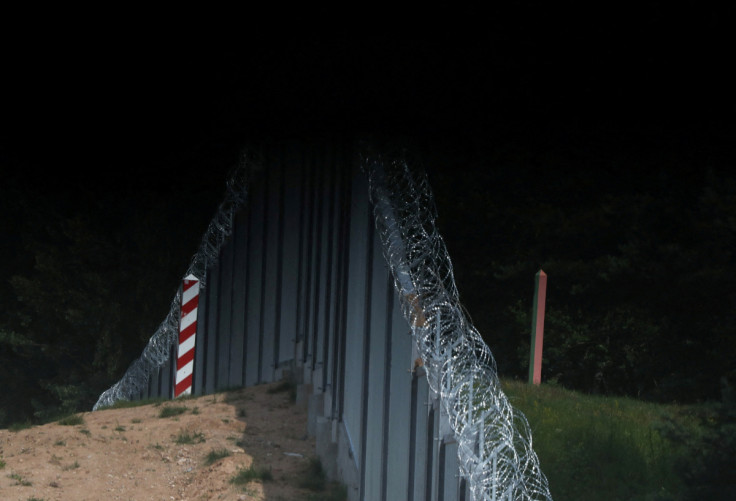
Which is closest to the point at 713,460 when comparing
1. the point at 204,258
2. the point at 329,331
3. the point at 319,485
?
the point at 319,485

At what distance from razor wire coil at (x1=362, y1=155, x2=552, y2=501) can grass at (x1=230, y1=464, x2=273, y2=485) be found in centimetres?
190

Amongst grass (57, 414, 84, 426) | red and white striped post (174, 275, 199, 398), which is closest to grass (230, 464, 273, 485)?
grass (57, 414, 84, 426)

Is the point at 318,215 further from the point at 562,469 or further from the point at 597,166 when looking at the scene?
the point at 597,166

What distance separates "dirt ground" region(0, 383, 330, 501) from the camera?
7066 mm

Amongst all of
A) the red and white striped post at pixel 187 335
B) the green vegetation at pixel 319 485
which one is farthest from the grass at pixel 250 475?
the red and white striped post at pixel 187 335

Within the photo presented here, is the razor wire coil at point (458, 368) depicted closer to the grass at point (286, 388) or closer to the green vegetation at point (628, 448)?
the green vegetation at point (628, 448)

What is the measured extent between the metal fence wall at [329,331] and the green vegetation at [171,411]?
1001mm

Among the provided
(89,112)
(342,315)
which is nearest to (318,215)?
(342,315)

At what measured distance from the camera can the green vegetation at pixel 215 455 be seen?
24.6 feet

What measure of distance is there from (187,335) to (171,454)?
3386mm

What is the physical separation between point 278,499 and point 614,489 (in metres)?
2.45

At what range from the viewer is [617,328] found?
12.3 meters

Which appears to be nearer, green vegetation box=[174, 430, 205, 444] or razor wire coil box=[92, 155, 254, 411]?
green vegetation box=[174, 430, 205, 444]

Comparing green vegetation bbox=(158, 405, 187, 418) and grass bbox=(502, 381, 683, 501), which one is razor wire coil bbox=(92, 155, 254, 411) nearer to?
green vegetation bbox=(158, 405, 187, 418)
